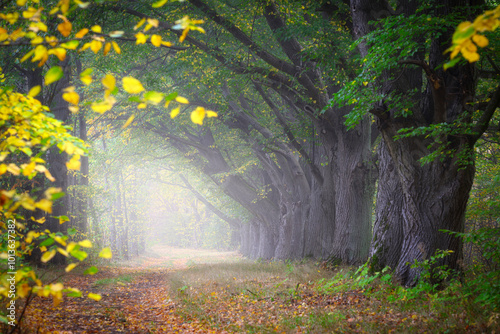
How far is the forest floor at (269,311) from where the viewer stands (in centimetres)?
412

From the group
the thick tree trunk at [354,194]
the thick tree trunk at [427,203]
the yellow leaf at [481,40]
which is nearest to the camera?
the yellow leaf at [481,40]

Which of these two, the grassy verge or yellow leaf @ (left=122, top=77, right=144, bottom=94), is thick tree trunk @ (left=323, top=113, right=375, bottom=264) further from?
yellow leaf @ (left=122, top=77, right=144, bottom=94)

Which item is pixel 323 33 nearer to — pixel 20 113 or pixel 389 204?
pixel 389 204

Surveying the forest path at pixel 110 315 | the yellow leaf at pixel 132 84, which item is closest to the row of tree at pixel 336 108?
the yellow leaf at pixel 132 84

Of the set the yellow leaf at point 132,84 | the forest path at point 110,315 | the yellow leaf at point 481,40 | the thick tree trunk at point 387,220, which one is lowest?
the forest path at point 110,315

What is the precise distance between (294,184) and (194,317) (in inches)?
344

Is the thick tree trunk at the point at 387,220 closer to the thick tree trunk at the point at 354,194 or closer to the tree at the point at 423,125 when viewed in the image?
the tree at the point at 423,125

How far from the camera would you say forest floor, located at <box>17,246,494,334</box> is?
412 centimetres

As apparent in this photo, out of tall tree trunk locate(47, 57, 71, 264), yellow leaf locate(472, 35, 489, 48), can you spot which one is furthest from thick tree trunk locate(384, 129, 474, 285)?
tall tree trunk locate(47, 57, 71, 264)

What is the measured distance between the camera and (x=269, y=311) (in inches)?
218

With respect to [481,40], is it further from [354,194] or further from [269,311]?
[354,194]

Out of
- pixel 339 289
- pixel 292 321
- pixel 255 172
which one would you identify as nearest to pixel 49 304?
pixel 292 321

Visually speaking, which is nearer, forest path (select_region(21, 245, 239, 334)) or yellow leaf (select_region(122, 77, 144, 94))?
yellow leaf (select_region(122, 77, 144, 94))

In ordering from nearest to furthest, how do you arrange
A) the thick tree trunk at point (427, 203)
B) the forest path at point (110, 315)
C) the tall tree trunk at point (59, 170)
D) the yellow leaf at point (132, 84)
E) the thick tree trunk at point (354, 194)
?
the yellow leaf at point (132, 84)
the forest path at point (110, 315)
the thick tree trunk at point (427, 203)
the thick tree trunk at point (354, 194)
the tall tree trunk at point (59, 170)
